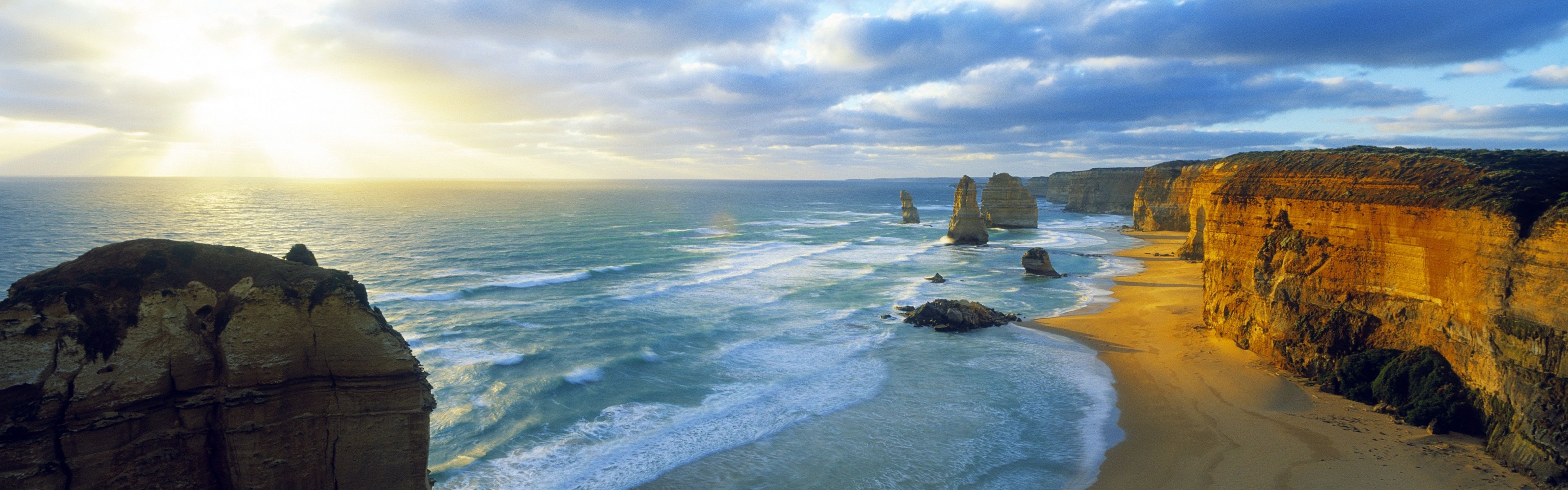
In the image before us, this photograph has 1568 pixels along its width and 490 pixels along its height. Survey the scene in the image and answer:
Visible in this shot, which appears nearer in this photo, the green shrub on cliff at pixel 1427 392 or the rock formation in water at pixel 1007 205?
the green shrub on cliff at pixel 1427 392

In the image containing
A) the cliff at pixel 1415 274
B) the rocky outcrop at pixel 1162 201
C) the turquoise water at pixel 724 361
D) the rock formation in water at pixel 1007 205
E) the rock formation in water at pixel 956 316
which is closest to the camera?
the cliff at pixel 1415 274

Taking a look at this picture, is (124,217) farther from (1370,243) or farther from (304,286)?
(1370,243)

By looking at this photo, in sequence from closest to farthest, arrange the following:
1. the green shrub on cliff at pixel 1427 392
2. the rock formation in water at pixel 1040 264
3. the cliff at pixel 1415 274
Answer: the cliff at pixel 1415 274 < the green shrub on cliff at pixel 1427 392 < the rock formation in water at pixel 1040 264

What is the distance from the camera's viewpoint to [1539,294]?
13.3 metres

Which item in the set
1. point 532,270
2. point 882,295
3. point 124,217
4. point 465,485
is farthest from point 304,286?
point 124,217

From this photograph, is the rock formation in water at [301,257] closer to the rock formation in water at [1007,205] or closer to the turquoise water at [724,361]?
the turquoise water at [724,361]

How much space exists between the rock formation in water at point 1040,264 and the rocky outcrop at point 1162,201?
3396 cm

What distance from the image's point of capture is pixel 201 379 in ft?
26.2

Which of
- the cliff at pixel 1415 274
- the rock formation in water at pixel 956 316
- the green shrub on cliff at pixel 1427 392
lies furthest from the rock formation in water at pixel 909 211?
the green shrub on cliff at pixel 1427 392

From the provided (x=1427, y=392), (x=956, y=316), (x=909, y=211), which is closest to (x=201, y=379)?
(x=1427, y=392)

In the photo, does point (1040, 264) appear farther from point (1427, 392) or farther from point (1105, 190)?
point (1105, 190)

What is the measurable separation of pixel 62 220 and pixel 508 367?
82132mm

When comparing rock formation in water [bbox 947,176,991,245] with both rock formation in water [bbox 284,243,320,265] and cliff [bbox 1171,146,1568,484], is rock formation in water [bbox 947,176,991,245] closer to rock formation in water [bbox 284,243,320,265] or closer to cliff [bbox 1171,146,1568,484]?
cliff [bbox 1171,146,1568,484]

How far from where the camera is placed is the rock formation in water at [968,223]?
62688 mm
